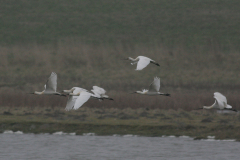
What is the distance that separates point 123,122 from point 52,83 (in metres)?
6.28

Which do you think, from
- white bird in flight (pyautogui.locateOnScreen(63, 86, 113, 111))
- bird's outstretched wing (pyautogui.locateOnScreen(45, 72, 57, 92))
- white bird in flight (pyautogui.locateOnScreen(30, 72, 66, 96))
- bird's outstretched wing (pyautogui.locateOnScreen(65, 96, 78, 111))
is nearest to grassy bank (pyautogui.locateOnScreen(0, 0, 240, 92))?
white bird in flight (pyautogui.locateOnScreen(63, 86, 113, 111))

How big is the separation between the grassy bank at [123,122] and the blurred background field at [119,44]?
8924mm

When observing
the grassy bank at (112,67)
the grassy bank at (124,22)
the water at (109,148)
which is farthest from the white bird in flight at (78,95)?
the grassy bank at (124,22)

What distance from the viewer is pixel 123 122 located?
88.3 feet

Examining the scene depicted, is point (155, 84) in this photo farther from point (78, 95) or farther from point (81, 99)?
point (81, 99)

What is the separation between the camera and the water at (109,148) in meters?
21.5

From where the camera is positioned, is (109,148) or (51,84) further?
(109,148)

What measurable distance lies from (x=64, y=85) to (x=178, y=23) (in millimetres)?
16972

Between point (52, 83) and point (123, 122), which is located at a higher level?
point (52, 83)

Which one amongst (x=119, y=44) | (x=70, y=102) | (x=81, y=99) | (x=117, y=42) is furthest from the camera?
(x=117, y=42)

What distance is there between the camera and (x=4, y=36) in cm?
5450

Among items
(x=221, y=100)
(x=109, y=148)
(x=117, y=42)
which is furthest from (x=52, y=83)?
(x=117, y=42)

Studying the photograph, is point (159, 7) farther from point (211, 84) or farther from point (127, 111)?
point (127, 111)

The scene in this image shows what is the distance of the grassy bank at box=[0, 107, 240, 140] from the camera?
25231mm
